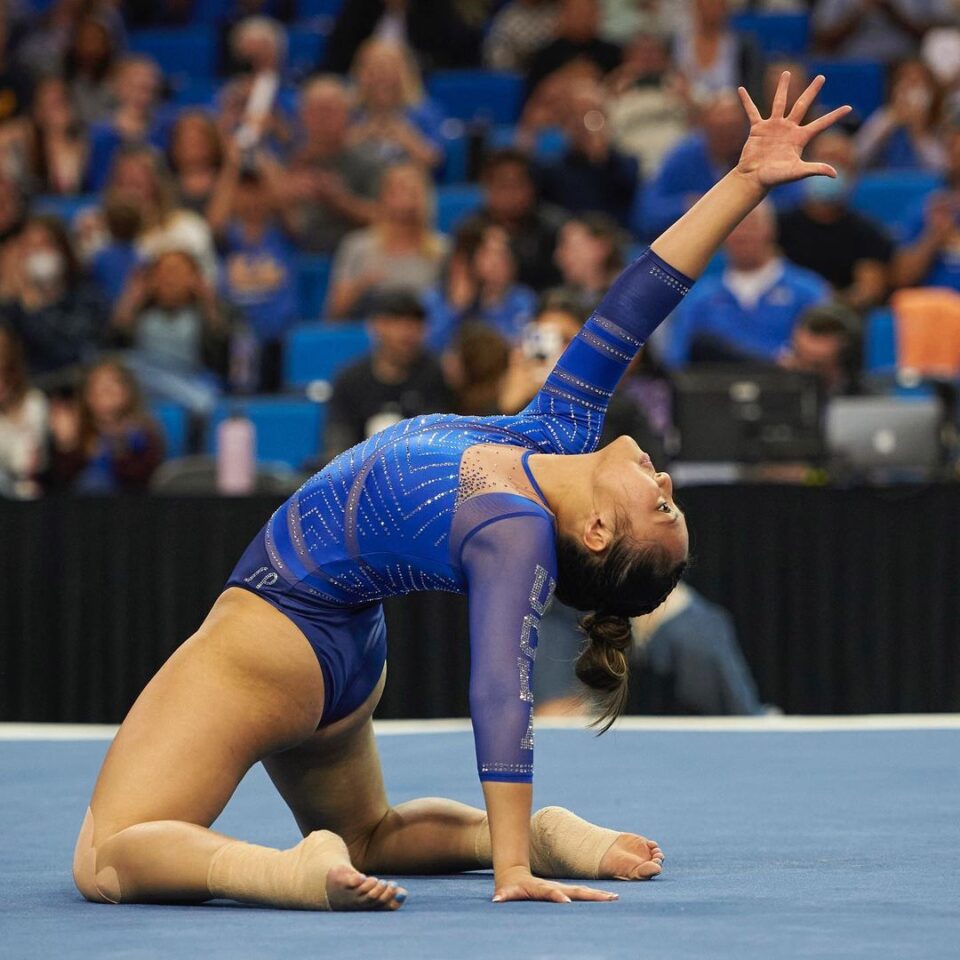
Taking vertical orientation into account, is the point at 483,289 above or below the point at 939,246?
below

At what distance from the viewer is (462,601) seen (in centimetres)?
526

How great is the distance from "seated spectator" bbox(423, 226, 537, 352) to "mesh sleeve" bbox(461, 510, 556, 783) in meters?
4.13

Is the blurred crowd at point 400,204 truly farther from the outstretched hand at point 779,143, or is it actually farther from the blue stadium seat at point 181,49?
the outstretched hand at point 779,143

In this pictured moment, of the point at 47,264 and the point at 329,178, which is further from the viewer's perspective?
the point at 329,178

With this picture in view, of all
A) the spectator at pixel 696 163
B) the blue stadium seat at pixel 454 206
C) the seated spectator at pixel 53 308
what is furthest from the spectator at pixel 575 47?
the seated spectator at pixel 53 308

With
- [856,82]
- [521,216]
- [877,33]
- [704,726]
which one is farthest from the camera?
[877,33]

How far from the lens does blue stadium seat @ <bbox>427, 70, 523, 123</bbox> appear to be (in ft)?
29.0

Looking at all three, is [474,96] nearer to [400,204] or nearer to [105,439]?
[400,204]

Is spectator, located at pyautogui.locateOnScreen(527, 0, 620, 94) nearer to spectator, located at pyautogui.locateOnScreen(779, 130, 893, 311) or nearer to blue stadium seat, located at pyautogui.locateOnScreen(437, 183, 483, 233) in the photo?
blue stadium seat, located at pyautogui.locateOnScreen(437, 183, 483, 233)

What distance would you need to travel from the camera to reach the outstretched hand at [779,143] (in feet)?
8.82

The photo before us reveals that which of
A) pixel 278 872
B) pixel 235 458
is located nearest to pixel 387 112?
pixel 235 458

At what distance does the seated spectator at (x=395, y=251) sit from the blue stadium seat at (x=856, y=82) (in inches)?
80.3

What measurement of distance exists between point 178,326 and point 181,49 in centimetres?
287

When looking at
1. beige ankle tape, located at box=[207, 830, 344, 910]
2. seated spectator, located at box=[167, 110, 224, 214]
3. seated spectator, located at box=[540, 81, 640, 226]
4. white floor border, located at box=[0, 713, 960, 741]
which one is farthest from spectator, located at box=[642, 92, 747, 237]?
beige ankle tape, located at box=[207, 830, 344, 910]
